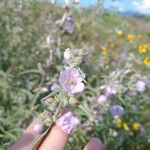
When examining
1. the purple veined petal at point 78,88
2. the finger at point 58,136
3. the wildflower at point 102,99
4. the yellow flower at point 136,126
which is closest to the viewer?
the finger at point 58,136

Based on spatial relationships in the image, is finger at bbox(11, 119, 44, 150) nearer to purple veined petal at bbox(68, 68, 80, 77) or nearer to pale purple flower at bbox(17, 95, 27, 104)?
purple veined petal at bbox(68, 68, 80, 77)

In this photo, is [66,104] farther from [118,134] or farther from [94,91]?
[118,134]

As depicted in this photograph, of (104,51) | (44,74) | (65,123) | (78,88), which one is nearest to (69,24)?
(44,74)

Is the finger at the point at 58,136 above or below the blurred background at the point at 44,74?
above

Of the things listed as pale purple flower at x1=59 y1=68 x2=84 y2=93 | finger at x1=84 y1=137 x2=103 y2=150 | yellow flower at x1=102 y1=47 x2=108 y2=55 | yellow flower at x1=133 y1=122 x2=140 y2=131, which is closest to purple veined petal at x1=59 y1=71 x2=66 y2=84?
pale purple flower at x1=59 y1=68 x2=84 y2=93

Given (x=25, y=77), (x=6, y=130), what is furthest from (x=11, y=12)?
(x=6, y=130)

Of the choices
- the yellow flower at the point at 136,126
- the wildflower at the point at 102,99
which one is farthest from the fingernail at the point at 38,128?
the yellow flower at the point at 136,126

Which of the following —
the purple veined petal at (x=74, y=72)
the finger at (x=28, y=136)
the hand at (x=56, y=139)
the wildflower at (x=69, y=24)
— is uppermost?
the purple veined petal at (x=74, y=72)

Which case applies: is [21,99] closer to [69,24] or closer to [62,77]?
[69,24]

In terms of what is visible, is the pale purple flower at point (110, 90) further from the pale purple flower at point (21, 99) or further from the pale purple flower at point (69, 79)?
the pale purple flower at point (69, 79)
